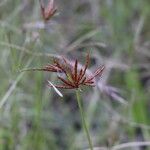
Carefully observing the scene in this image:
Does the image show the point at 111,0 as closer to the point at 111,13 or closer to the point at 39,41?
the point at 111,13

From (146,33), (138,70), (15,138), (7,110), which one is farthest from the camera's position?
(146,33)

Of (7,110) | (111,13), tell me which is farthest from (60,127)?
(111,13)

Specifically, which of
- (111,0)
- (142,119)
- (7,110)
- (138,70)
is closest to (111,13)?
(111,0)

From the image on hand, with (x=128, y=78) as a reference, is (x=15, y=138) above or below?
below

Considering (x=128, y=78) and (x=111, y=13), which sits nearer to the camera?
(x=128, y=78)

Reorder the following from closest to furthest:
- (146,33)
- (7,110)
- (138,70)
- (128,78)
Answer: (7,110) → (128,78) → (138,70) → (146,33)

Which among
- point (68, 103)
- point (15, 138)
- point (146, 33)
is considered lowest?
point (15, 138)
